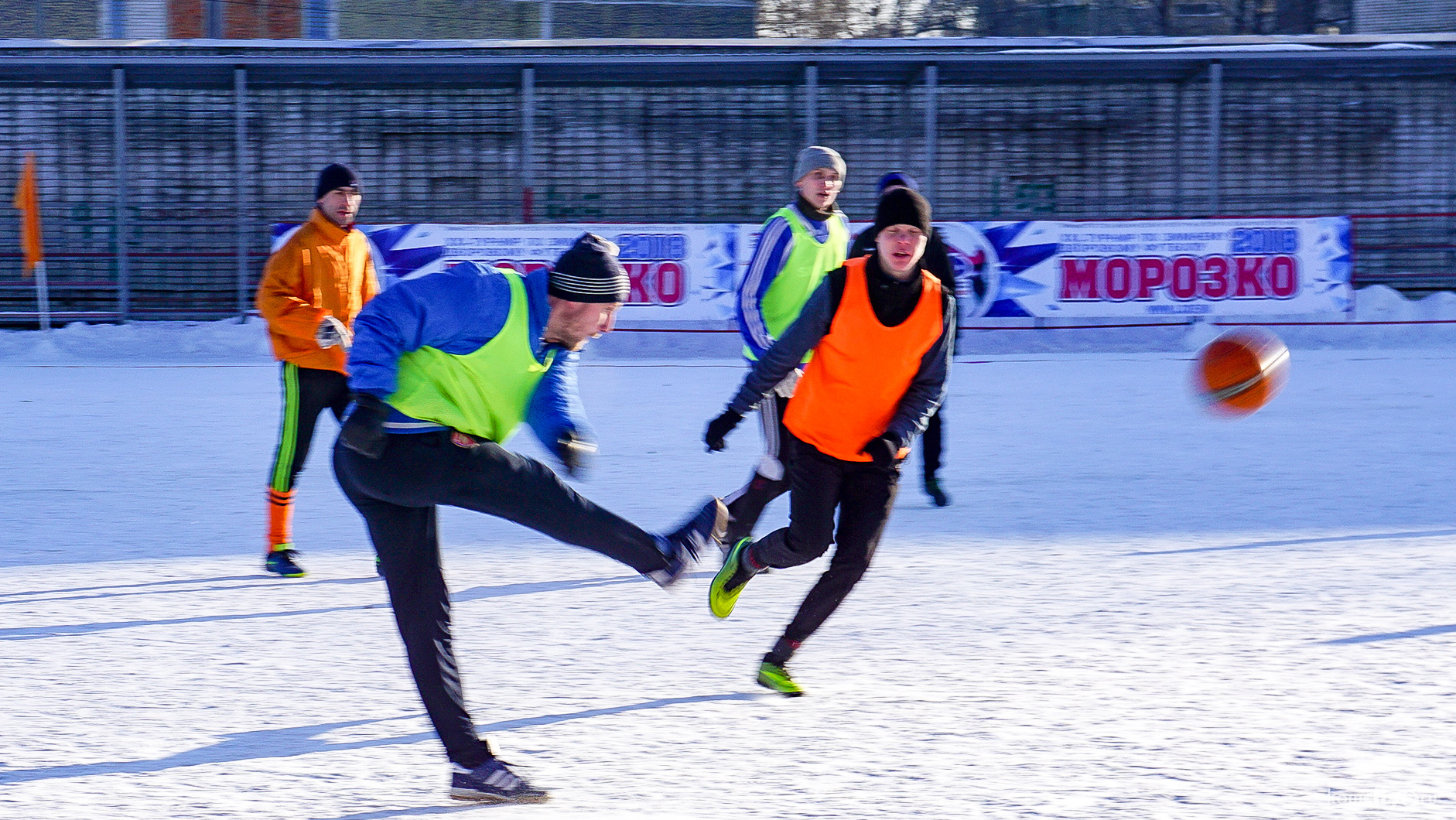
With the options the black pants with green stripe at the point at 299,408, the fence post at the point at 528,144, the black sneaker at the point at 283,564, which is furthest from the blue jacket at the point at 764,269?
the fence post at the point at 528,144

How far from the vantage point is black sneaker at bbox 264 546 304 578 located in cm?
580

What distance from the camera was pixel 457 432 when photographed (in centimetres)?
336

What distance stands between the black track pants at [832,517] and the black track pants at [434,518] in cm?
93

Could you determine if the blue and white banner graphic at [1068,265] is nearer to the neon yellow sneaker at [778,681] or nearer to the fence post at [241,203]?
the fence post at [241,203]

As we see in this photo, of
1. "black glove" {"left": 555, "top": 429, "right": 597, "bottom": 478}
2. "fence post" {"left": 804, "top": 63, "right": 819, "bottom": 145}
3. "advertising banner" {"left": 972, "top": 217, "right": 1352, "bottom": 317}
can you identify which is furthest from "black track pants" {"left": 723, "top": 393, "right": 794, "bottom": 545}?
"fence post" {"left": 804, "top": 63, "right": 819, "bottom": 145}

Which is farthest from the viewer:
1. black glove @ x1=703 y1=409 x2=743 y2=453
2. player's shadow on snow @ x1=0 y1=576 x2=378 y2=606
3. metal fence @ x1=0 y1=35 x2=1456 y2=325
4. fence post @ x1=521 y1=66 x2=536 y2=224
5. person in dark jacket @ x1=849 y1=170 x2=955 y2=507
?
metal fence @ x1=0 y1=35 x2=1456 y2=325

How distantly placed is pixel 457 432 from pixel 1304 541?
435 cm

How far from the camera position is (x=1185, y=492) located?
7492mm

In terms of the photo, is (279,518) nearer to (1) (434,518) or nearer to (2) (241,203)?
(1) (434,518)

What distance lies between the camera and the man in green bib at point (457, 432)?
329cm

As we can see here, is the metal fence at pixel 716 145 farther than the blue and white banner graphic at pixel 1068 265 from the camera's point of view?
Yes

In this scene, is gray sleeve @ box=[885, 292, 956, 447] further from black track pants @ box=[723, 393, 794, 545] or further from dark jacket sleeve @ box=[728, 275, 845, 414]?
black track pants @ box=[723, 393, 794, 545]

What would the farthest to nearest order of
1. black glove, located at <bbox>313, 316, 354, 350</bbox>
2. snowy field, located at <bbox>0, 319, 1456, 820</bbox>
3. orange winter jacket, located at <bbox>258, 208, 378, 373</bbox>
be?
orange winter jacket, located at <bbox>258, 208, 378, 373</bbox>
black glove, located at <bbox>313, 316, 354, 350</bbox>
snowy field, located at <bbox>0, 319, 1456, 820</bbox>

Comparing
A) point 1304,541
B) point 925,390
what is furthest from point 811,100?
point 925,390
